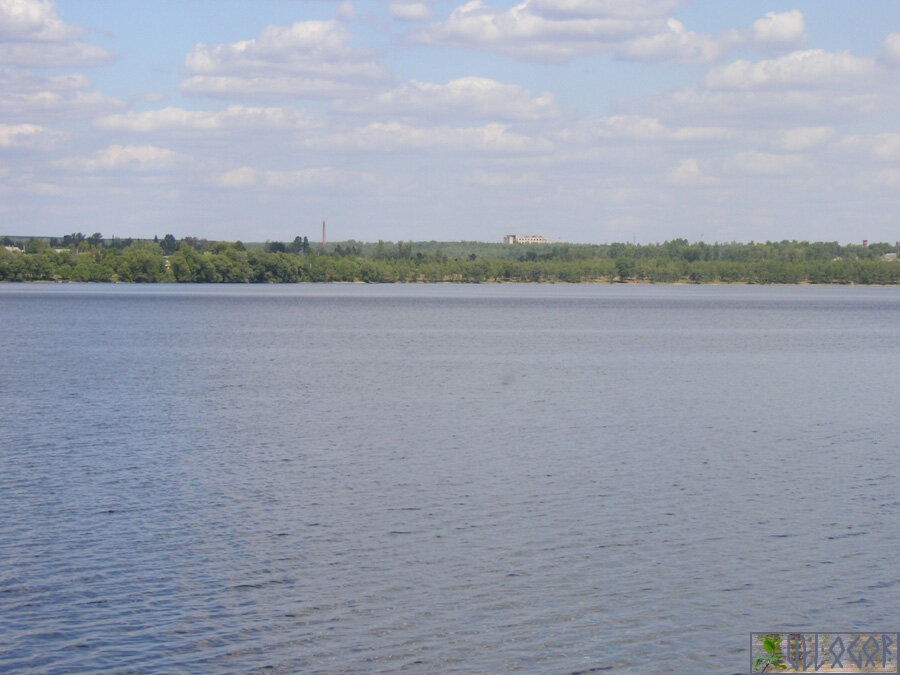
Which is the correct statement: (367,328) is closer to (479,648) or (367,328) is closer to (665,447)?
(665,447)

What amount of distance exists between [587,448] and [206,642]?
19771 mm

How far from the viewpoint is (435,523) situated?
23359 mm

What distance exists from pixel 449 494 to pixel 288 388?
2744cm

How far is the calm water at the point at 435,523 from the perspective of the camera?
16.3 metres

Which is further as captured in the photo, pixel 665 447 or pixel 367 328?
pixel 367 328

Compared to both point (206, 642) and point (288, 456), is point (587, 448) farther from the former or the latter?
point (206, 642)

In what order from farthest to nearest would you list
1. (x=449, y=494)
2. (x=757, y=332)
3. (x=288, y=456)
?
(x=757, y=332)
(x=288, y=456)
(x=449, y=494)

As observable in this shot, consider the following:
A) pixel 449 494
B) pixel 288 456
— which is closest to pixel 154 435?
pixel 288 456

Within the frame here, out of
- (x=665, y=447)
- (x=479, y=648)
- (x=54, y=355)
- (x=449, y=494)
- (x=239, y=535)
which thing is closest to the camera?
(x=479, y=648)

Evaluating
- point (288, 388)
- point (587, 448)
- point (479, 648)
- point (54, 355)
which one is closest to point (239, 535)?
point (479, 648)

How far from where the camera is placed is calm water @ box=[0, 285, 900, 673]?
16.3 metres

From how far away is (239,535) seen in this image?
22.3 metres

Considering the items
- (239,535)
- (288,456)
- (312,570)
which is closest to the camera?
(312,570)

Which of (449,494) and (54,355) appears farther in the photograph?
(54,355)
